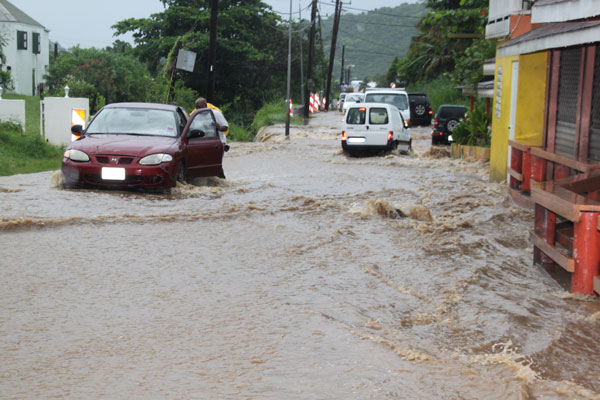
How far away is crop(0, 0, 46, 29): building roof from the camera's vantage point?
227 ft

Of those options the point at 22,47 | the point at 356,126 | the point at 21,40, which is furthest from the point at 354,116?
the point at 22,47

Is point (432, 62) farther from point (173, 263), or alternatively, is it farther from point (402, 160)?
point (173, 263)

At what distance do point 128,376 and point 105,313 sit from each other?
4.90ft

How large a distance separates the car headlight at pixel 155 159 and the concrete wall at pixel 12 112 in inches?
372

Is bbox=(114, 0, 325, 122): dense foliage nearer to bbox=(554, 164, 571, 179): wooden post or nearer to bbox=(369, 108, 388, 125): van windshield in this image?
bbox=(369, 108, 388, 125): van windshield

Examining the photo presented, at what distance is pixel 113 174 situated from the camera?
1165cm

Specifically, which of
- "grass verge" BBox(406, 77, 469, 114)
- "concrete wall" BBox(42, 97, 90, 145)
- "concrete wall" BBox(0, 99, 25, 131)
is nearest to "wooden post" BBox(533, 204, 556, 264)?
"concrete wall" BBox(42, 97, 90, 145)

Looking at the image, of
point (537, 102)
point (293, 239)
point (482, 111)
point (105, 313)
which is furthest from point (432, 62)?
point (105, 313)

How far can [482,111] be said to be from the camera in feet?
72.0

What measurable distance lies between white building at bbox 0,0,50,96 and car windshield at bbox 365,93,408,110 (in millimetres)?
42335

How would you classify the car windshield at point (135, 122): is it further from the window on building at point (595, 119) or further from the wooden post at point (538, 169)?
the window on building at point (595, 119)

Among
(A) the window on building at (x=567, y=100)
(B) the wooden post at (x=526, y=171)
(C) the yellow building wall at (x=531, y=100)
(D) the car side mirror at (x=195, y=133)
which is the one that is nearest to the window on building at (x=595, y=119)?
(A) the window on building at (x=567, y=100)

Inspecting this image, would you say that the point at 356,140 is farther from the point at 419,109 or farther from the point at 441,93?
the point at 441,93

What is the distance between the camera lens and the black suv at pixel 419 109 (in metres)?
40.0
